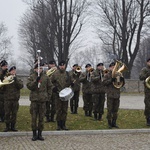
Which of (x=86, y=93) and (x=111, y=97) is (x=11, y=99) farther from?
(x=86, y=93)

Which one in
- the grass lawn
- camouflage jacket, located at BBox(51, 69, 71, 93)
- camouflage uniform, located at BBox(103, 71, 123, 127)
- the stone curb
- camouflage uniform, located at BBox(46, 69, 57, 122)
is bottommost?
the grass lawn

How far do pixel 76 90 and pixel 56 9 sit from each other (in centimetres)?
2036

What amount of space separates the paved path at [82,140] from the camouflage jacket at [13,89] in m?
1.10

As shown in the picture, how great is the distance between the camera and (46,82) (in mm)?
9766

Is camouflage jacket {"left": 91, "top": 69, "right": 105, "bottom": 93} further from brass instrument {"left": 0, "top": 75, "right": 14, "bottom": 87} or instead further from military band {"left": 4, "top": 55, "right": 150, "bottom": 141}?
brass instrument {"left": 0, "top": 75, "right": 14, "bottom": 87}

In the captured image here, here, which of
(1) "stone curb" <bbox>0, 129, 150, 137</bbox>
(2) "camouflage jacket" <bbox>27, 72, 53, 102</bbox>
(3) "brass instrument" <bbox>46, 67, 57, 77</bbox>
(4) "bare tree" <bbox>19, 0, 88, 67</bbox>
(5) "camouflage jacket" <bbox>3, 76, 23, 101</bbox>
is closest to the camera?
(2) "camouflage jacket" <bbox>27, 72, 53, 102</bbox>

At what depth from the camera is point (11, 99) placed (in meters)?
10.4

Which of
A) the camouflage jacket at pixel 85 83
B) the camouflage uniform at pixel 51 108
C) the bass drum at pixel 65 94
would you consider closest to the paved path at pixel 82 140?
the bass drum at pixel 65 94

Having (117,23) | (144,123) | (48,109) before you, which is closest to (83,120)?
(48,109)

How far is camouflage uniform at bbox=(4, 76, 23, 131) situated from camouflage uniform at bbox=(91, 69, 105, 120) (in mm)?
3300

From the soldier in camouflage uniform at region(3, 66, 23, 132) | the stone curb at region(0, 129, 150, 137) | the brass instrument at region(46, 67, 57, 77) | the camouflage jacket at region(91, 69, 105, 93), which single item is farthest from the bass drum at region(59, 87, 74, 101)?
the camouflage jacket at region(91, 69, 105, 93)

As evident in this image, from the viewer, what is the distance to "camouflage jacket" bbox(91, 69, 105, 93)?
12.7 meters

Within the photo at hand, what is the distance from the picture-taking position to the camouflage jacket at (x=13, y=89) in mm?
10375

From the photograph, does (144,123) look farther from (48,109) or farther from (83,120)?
(48,109)
